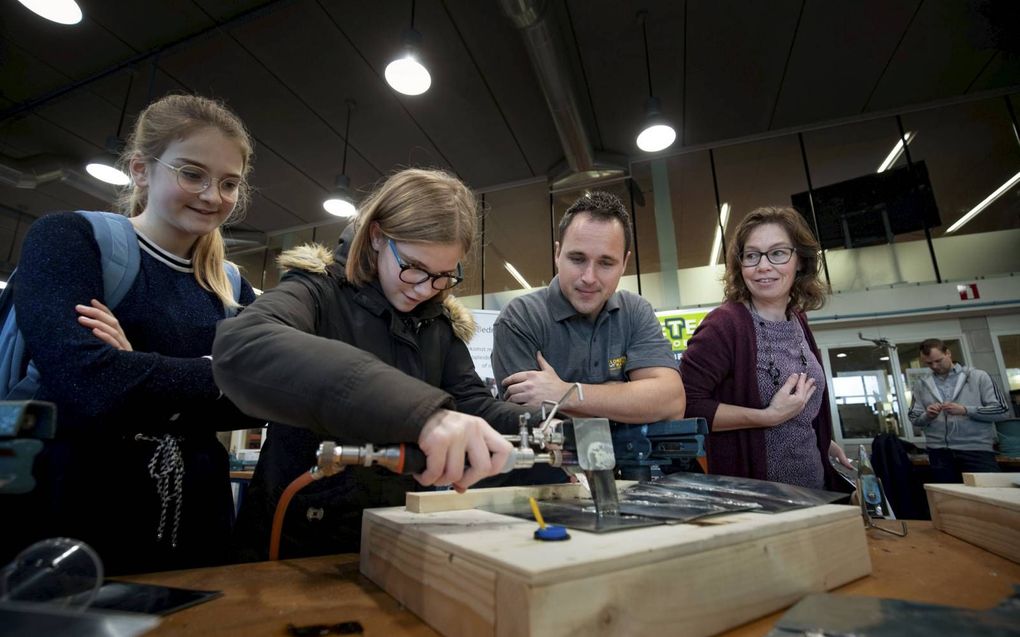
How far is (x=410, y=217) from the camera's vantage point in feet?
3.38

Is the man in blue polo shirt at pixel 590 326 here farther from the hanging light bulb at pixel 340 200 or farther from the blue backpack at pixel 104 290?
the hanging light bulb at pixel 340 200

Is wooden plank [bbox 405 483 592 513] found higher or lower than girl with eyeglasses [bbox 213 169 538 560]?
lower

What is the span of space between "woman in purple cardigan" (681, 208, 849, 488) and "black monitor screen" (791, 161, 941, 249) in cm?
401

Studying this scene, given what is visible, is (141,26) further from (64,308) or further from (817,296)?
(817,296)

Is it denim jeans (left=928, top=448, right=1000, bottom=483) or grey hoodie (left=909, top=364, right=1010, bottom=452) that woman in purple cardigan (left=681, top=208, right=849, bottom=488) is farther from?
grey hoodie (left=909, top=364, right=1010, bottom=452)

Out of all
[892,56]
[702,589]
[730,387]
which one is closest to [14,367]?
[702,589]

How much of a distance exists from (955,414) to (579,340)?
417 cm

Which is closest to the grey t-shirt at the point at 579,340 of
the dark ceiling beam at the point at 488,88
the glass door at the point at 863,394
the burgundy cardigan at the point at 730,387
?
the burgundy cardigan at the point at 730,387

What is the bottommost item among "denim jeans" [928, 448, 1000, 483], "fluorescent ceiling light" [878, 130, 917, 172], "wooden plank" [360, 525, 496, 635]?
"denim jeans" [928, 448, 1000, 483]

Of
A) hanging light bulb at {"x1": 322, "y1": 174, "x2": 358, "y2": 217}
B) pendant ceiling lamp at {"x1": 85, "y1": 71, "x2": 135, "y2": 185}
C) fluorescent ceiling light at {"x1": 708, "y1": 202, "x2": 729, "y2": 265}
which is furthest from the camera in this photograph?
fluorescent ceiling light at {"x1": 708, "y1": 202, "x2": 729, "y2": 265}

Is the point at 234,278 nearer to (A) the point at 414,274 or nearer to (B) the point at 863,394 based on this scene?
(A) the point at 414,274

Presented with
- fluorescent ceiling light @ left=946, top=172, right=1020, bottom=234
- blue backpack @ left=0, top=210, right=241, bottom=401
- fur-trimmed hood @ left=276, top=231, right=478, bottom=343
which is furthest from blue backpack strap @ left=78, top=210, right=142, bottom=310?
fluorescent ceiling light @ left=946, top=172, right=1020, bottom=234

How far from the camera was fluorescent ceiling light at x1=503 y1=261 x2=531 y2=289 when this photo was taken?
22.0 feet

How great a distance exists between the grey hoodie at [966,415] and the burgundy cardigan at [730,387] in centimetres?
346
